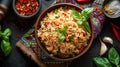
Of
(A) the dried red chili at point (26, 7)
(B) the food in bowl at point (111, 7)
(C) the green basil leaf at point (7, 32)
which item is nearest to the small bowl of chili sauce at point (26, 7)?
(A) the dried red chili at point (26, 7)

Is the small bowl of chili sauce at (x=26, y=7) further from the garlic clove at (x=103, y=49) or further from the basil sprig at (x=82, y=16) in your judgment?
the garlic clove at (x=103, y=49)

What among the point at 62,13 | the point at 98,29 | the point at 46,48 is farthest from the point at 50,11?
the point at 98,29

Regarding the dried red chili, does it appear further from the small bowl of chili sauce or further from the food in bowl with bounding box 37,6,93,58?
the food in bowl with bounding box 37,6,93,58

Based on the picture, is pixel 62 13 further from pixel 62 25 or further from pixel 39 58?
pixel 39 58

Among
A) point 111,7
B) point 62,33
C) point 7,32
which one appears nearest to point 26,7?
point 7,32

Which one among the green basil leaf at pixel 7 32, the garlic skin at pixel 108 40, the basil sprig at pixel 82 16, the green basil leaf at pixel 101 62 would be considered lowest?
the green basil leaf at pixel 101 62

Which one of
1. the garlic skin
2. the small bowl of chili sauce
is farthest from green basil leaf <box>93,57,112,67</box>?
the small bowl of chili sauce

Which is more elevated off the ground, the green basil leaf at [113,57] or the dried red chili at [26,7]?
the dried red chili at [26,7]
